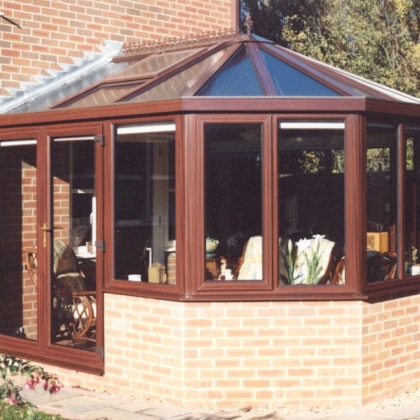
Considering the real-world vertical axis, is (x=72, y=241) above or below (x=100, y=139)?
below

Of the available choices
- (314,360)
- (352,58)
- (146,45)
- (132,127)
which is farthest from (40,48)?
(352,58)

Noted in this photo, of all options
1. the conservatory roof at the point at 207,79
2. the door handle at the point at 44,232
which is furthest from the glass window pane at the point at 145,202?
the door handle at the point at 44,232

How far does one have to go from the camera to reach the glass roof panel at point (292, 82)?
296 inches

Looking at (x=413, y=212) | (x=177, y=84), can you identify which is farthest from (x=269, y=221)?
(x=413, y=212)

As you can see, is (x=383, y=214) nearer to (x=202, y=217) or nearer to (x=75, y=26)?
(x=202, y=217)

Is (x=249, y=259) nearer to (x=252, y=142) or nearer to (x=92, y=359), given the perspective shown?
(x=252, y=142)

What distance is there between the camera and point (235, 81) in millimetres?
7672

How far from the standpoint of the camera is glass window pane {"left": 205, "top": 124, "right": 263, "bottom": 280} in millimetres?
7461

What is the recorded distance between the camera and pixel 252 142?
7.67m

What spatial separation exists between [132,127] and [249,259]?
1506mm

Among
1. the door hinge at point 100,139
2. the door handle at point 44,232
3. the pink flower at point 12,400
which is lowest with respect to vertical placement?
the pink flower at point 12,400

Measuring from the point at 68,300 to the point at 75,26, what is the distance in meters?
3.36

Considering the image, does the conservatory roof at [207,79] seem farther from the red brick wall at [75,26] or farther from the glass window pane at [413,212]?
the glass window pane at [413,212]

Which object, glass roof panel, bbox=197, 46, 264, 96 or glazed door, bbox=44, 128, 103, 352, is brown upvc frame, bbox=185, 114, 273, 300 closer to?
glass roof panel, bbox=197, 46, 264, 96
